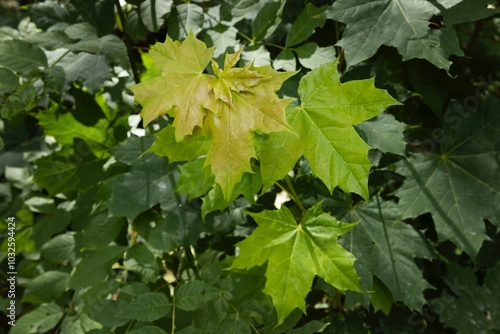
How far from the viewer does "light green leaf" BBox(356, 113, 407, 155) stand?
121cm

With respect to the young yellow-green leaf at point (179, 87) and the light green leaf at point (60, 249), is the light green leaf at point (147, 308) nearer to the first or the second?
the young yellow-green leaf at point (179, 87)

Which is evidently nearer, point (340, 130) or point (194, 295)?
point (340, 130)

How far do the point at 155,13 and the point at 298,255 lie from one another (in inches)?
31.1

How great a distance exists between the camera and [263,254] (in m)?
1.06

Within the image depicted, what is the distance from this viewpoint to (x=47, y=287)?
5.34 ft

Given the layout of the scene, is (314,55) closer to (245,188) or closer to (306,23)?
(306,23)

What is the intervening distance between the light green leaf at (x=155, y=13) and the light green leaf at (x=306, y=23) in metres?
0.35

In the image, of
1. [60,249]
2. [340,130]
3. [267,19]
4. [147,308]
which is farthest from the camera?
[60,249]

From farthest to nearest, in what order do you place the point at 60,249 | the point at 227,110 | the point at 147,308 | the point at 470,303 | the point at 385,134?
1. the point at 60,249
2. the point at 470,303
3. the point at 385,134
4. the point at 147,308
5. the point at 227,110

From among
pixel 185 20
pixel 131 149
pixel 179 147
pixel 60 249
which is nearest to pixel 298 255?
pixel 179 147

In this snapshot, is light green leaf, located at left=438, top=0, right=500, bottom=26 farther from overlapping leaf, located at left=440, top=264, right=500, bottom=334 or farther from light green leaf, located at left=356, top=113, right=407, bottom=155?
overlapping leaf, located at left=440, top=264, right=500, bottom=334

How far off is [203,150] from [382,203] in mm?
520

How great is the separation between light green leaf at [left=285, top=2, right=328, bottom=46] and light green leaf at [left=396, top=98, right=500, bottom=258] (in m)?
0.41

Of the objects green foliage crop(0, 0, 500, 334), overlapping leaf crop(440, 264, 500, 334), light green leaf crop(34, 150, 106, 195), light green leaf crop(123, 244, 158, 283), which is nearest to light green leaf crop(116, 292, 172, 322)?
green foliage crop(0, 0, 500, 334)
